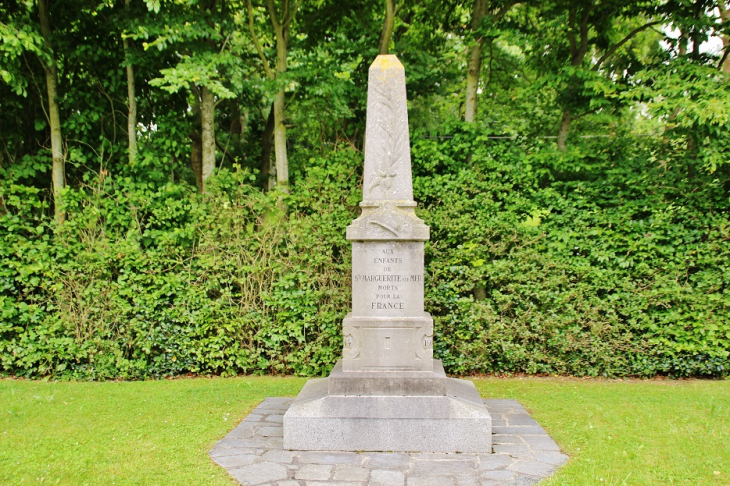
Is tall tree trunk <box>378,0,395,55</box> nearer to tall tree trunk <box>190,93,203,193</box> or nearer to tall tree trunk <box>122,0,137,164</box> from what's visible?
tall tree trunk <box>190,93,203,193</box>

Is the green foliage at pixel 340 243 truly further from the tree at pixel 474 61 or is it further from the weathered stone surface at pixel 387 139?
the weathered stone surface at pixel 387 139

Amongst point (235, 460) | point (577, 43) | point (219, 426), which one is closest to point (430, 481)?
point (235, 460)

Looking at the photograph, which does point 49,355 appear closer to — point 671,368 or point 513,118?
point 671,368

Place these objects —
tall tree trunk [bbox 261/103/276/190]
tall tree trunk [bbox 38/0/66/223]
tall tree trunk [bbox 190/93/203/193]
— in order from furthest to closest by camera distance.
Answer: tall tree trunk [bbox 261/103/276/190]
tall tree trunk [bbox 190/93/203/193]
tall tree trunk [bbox 38/0/66/223]

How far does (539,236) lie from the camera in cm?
869

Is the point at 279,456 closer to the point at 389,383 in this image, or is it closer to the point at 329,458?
the point at 329,458

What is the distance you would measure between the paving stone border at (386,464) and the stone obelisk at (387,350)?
7.1 inches

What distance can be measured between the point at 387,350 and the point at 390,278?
0.73 m

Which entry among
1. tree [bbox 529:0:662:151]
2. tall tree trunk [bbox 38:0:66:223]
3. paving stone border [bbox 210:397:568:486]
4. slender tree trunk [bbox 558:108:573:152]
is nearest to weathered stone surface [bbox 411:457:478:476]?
paving stone border [bbox 210:397:568:486]

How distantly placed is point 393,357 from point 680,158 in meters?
5.93

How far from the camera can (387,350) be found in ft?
19.0

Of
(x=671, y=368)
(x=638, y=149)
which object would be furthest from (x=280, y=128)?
(x=671, y=368)

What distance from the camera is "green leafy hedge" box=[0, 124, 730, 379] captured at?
8477 mm

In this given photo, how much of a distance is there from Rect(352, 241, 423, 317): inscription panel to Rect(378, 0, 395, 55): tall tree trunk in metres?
5.31
